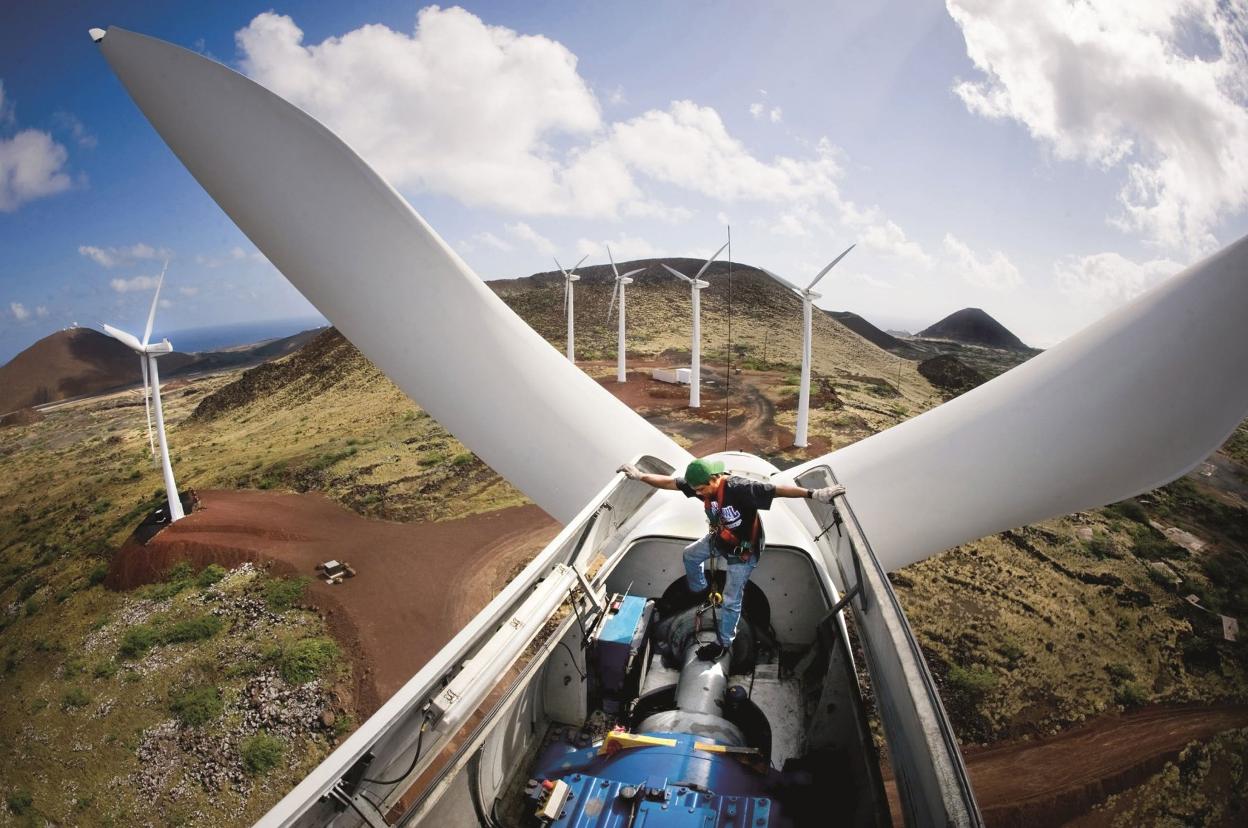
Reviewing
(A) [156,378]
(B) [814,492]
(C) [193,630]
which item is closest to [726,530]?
(B) [814,492]

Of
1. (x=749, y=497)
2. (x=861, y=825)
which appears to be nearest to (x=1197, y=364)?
(x=749, y=497)

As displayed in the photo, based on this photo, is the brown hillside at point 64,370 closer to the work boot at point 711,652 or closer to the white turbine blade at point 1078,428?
the work boot at point 711,652

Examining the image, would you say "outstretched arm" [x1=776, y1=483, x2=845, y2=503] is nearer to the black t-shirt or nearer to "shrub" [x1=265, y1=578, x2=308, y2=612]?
the black t-shirt

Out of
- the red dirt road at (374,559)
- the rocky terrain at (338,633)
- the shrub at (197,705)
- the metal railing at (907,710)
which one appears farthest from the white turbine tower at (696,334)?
the metal railing at (907,710)

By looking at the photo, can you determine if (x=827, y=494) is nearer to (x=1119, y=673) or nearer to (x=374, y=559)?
(x=1119, y=673)

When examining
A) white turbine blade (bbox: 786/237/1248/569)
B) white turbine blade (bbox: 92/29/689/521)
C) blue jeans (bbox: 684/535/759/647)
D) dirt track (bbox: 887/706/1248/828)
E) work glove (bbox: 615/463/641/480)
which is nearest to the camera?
blue jeans (bbox: 684/535/759/647)

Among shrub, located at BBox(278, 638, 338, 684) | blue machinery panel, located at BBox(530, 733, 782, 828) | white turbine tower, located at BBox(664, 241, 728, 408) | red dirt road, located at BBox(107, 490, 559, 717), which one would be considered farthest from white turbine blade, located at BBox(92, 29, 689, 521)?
white turbine tower, located at BBox(664, 241, 728, 408)
